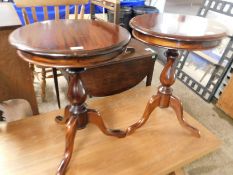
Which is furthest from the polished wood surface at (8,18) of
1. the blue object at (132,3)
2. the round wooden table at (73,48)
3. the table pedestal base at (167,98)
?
the blue object at (132,3)

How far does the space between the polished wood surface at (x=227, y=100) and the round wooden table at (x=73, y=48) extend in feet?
3.85

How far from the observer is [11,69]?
1.07m

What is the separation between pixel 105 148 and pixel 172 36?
64cm

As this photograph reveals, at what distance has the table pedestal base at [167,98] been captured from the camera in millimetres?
974

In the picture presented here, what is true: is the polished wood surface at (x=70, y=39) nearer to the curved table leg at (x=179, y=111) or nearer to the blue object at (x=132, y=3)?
the curved table leg at (x=179, y=111)

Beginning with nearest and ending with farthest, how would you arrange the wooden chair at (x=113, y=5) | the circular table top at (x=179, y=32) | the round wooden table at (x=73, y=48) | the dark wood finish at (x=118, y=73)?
the round wooden table at (x=73, y=48), the circular table top at (x=179, y=32), the dark wood finish at (x=118, y=73), the wooden chair at (x=113, y=5)

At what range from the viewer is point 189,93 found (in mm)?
2025

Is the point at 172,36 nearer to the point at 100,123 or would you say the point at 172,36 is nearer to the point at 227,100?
the point at 100,123

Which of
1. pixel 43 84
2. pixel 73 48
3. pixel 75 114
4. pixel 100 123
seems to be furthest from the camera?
pixel 43 84

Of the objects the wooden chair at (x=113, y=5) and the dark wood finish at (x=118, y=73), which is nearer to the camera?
the dark wood finish at (x=118, y=73)

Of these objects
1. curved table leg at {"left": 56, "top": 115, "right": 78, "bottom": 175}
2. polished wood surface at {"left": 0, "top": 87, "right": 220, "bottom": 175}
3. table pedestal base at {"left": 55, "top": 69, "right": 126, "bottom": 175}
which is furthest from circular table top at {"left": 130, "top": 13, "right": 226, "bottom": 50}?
polished wood surface at {"left": 0, "top": 87, "right": 220, "bottom": 175}

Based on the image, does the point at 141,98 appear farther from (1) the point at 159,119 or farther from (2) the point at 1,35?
(2) the point at 1,35

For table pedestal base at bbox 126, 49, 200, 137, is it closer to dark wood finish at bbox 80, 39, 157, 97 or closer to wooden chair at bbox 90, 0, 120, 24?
dark wood finish at bbox 80, 39, 157, 97

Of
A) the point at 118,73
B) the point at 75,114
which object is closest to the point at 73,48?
the point at 75,114
